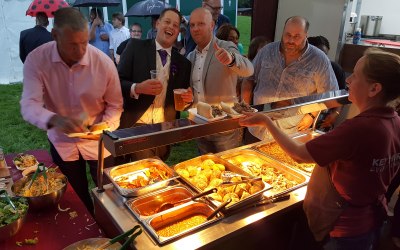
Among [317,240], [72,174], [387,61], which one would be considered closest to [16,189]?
[72,174]

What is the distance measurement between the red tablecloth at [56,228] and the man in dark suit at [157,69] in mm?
1200

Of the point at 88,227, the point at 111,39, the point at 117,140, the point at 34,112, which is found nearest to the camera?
the point at 117,140

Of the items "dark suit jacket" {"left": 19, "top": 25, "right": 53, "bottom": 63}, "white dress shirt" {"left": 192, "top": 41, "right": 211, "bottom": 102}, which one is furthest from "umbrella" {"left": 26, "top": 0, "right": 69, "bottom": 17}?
"white dress shirt" {"left": 192, "top": 41, "right": 211, "bottom": 102}

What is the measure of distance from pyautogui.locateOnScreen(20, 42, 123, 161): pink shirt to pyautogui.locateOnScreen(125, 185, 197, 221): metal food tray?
2.92 ft

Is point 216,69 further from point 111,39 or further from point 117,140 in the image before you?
point 111,39

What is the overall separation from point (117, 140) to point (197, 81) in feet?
5.70

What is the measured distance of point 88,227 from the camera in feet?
6.33

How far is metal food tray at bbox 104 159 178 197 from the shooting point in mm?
1976

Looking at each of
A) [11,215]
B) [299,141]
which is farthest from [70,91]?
[299,141]

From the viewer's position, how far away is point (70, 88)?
2562 millimetres

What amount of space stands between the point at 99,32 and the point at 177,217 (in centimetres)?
741

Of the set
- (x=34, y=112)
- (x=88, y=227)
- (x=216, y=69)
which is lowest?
(x=88, y=227)

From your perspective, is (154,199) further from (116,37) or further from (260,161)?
(116,37)

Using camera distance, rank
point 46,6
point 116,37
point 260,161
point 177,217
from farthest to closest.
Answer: point 116,37, point 46,6, point 260,161, point 177,217
